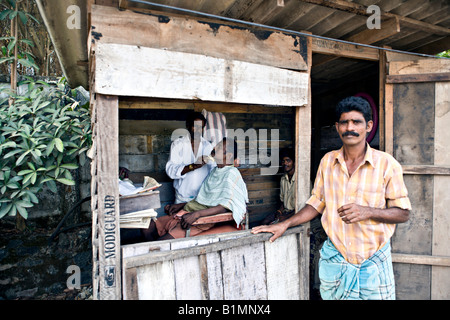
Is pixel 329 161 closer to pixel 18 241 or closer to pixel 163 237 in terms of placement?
pixel 163 237

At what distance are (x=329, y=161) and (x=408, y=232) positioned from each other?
130 centimetres

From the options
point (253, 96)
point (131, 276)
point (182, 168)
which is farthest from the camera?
point (182, 168)

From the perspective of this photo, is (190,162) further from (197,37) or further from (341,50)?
(341,50)

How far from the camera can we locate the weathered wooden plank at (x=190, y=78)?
193 centimetres

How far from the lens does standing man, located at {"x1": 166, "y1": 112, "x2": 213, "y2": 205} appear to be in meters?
3.27

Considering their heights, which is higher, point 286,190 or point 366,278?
point 286,190

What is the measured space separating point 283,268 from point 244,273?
40 cm

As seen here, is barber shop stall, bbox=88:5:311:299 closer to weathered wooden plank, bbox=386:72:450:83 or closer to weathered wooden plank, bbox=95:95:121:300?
weathered wooden plank, bbox=95:95:121:300

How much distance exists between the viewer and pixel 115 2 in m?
2.05

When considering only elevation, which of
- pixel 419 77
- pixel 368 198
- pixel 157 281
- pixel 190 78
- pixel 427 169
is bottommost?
pixel 157 281

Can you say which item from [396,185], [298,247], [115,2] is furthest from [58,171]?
[396,185]

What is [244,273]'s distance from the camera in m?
2.38
